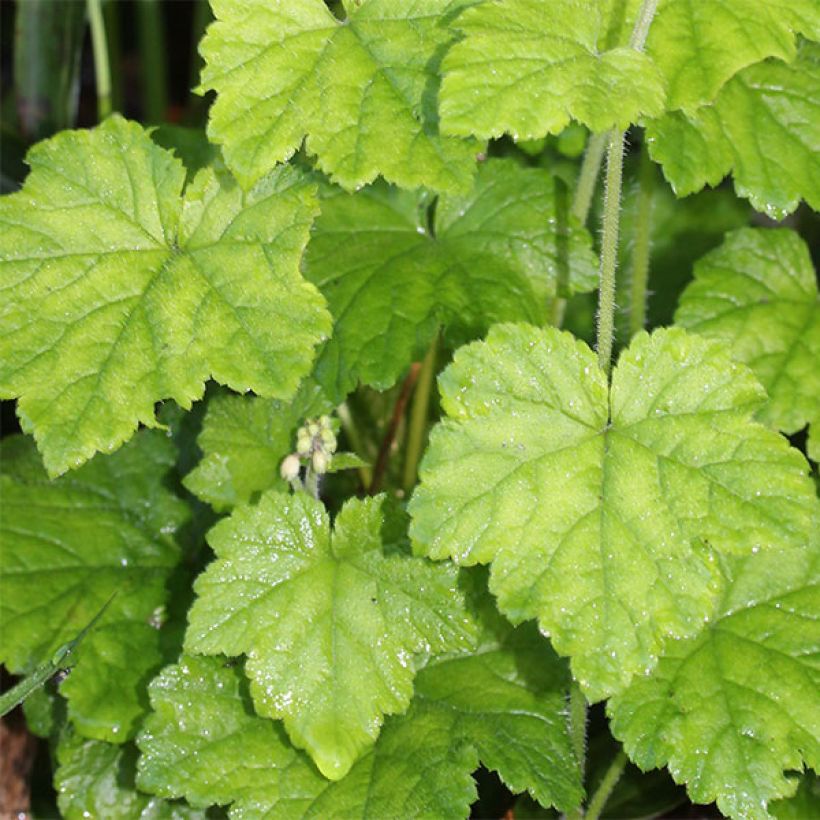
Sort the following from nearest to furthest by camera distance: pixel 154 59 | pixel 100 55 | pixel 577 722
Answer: pixel 577 722 < pixel 100 55 < pixel 154 59

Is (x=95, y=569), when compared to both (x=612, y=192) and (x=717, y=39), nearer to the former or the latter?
(x=612, y=192)

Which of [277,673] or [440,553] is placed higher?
[440,553]

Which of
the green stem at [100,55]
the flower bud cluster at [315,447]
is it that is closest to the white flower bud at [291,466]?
the flower bud cluster at [315,447]

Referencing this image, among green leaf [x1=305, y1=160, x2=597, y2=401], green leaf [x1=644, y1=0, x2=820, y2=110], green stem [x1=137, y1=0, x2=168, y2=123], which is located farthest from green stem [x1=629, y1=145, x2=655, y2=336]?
green stem [x1=137, y1=0, x2=168, y2=123]

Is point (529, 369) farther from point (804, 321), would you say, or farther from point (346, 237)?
point (804, 321)

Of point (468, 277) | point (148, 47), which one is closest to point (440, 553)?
point (468, 277)

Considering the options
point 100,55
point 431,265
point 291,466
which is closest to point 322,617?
point 291,466
